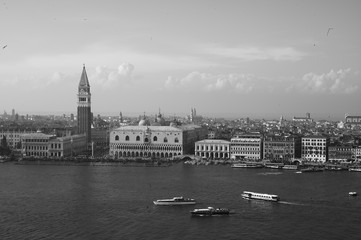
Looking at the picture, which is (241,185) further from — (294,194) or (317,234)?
(317,234)

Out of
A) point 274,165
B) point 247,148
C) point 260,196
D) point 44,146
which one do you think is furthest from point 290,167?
point 44,146

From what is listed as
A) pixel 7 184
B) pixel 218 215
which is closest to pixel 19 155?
pixel 7 184

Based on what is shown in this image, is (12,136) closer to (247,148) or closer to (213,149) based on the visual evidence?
(213,149)

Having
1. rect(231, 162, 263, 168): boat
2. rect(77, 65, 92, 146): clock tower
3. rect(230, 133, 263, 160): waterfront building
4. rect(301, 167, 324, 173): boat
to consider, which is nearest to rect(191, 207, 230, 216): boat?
rect(301, 167, 324, 173): boat

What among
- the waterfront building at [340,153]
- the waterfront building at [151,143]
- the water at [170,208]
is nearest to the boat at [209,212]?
the water at [170,208]

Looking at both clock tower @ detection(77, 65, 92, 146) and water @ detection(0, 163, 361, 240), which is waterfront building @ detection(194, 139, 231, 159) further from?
clock tower @ detection(77, 65, 92, 146)

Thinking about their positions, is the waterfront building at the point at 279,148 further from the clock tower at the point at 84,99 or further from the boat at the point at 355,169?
the clock tower at the point at 84,99
